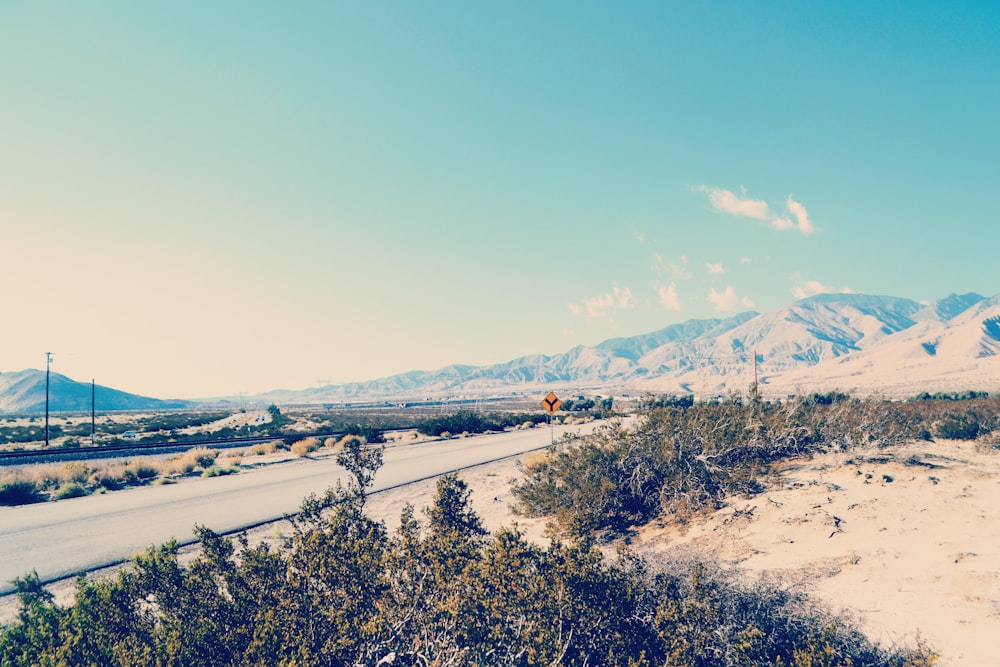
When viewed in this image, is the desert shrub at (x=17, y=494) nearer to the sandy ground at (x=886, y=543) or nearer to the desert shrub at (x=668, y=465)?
the desert shrub at (x=668, y=465)

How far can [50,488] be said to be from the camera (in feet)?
54.4

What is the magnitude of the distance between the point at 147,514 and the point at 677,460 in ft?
42.8

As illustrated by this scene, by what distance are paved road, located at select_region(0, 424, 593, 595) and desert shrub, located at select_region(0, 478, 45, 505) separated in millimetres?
913

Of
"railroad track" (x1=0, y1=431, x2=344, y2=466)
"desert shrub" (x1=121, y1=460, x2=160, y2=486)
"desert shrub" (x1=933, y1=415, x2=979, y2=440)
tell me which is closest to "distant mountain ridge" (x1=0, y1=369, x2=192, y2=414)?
"railroad track" (x1=0, y1=431, x2=344, y2=466)

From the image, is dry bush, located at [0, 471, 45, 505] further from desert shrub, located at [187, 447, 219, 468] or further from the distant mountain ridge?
the distant mountain ridge

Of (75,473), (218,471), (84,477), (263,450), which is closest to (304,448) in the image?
(263,450)

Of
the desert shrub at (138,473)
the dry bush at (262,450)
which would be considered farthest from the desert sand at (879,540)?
the dry bush at (262,450)

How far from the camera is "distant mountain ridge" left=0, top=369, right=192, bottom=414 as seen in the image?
159750mm

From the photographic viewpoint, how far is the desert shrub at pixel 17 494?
47.6 feet

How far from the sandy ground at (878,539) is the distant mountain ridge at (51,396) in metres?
192

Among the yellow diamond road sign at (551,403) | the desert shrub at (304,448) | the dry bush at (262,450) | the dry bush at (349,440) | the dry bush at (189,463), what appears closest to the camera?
the dry bush at (189,463)

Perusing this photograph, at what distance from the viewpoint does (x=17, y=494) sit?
14.7m

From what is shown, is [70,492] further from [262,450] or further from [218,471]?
[262,450]

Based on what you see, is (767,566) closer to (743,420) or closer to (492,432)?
(743,420)
